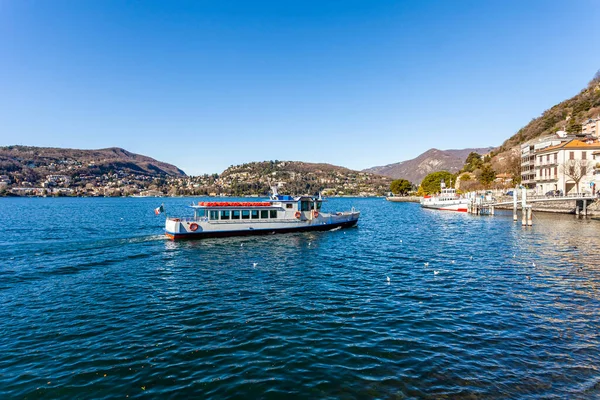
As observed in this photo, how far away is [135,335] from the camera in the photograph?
44.0ft

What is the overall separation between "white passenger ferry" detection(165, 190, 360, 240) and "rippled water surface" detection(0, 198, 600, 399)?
442 inches

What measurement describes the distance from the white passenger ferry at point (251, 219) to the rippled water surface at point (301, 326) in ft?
36.8

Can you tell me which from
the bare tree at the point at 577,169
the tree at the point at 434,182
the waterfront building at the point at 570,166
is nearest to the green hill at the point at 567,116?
the tree at the point at 434,182

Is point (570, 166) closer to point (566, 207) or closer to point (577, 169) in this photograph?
point (577, 169)

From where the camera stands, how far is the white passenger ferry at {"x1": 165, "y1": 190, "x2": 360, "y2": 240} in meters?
40.2

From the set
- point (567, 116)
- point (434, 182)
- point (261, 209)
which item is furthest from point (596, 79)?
point (261, 209)

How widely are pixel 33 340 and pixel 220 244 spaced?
24.0 meters

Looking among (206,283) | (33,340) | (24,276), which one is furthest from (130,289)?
(24,276)

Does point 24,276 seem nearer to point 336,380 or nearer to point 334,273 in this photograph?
point 334,273

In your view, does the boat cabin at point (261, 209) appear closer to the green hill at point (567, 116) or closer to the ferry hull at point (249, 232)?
the ferry hull at point (249, 232)

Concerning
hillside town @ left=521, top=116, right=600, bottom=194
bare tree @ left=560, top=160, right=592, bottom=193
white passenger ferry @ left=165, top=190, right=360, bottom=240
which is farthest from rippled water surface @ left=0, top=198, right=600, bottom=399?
hillside town @ left=521, top=116, right=600, bottom=194

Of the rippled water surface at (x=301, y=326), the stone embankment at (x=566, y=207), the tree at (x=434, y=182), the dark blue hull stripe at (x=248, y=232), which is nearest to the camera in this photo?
the rippled water surface at (x=301, y=326)

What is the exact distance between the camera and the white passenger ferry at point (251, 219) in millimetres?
40219

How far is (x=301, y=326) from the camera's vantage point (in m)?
14.3
